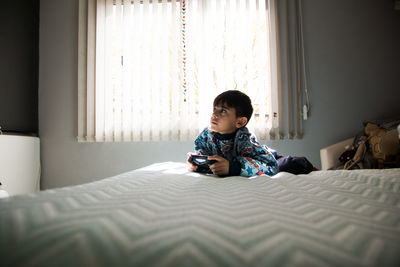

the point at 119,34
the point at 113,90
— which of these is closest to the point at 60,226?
the point at 113,90

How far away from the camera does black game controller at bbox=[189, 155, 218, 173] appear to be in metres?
0.89

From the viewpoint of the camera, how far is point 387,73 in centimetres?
193

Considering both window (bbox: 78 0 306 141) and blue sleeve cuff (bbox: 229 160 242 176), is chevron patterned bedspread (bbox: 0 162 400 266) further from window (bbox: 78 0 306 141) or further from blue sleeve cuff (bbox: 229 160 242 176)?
window (bbox: 78 0 306 141)

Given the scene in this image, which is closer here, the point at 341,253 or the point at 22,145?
the point at 341,253

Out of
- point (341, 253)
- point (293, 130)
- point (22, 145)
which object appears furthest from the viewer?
point (293, 130)

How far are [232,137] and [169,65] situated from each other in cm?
123

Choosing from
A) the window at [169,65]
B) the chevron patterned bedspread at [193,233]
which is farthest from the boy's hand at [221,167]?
the window at [169,65]

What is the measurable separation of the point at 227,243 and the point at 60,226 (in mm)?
208

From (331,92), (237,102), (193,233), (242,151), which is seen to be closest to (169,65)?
(237,102)

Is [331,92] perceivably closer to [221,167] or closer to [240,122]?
[240,122]

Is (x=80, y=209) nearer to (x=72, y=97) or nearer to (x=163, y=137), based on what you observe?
(x=163, y=137)

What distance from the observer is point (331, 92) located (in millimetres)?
1935

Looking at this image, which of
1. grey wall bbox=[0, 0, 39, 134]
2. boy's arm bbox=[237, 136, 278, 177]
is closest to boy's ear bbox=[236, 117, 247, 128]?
boy's arm bbox=[237, 136, 278, 177]

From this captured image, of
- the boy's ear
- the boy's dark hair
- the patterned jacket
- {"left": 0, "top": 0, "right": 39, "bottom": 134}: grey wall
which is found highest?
{"left": 0, "top": 0, "right": 39, "bottom": 134}: grey wall
